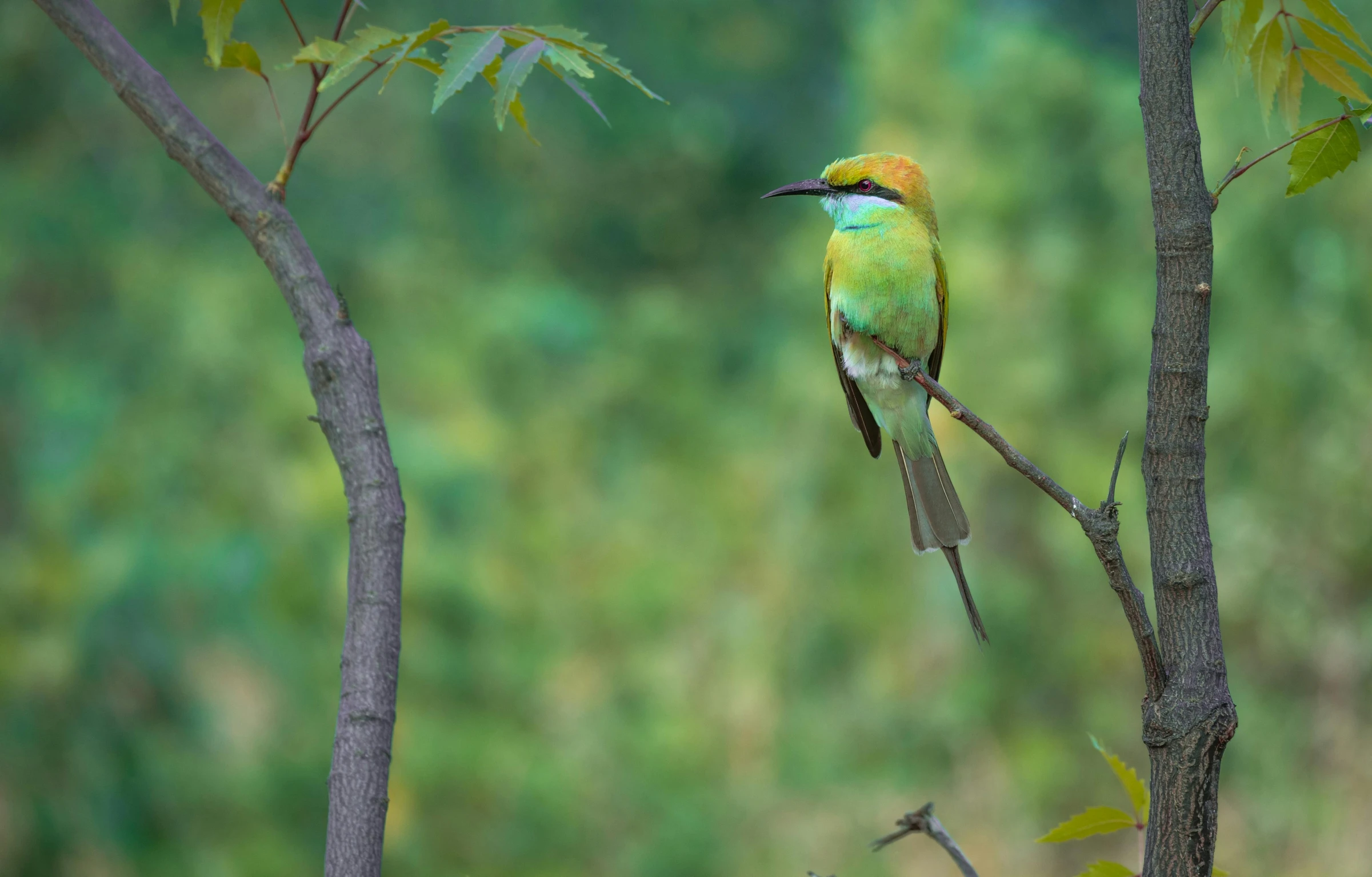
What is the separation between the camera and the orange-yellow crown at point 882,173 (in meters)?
1.30

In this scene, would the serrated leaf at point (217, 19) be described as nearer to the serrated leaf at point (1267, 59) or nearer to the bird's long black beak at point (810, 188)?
the bird's long black beak at point (810, 188)

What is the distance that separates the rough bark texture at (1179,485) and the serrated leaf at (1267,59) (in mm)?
152

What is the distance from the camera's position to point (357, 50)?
0.78 meters

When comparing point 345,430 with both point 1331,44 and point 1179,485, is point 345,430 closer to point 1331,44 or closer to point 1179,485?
point 1179,485

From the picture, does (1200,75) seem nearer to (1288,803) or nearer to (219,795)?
(1288,803)

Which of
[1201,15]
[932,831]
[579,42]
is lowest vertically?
[932,831]

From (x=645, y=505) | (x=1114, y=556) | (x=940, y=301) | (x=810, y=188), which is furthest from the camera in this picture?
(x=645, y=505)

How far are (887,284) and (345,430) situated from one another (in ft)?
2.29

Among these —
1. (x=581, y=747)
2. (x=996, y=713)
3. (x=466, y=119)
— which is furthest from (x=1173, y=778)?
(x=466, y=119)

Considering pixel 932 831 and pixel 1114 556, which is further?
pixel 932 831

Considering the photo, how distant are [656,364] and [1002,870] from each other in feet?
7.93

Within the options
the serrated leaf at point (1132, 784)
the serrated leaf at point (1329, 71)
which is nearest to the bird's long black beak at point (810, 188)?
the serrated leaf at point (1329, 71)

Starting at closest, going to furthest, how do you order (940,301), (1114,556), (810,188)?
(1114,556) → (810,188) → (940,301)

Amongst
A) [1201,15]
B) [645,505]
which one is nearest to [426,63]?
[1201,15]
